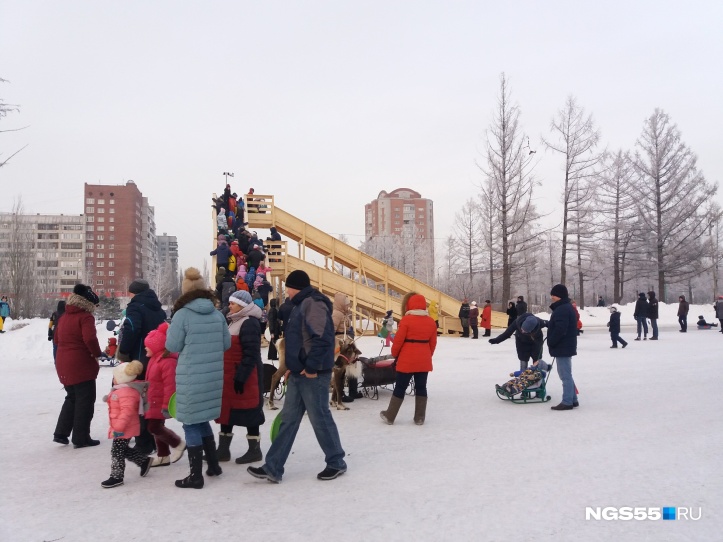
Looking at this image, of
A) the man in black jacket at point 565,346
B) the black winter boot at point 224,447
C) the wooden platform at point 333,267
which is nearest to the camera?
the black winter boot at point 224,447

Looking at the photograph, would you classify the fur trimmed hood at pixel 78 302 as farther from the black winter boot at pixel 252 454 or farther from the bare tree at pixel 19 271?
the bare tree at pixel 19 271

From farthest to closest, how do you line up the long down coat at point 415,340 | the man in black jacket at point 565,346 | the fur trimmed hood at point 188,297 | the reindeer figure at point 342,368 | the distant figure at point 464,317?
the distant figure at point 464,317, the reindeer figure at point 342,368, the man in black jacket at point 565,346, the long down coat at point 415,340, the fur trimmed hood at point 188,297

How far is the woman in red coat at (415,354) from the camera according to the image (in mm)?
7340

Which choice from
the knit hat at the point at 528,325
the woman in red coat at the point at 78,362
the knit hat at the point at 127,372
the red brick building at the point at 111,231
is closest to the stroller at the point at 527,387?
the knit hat at the point at 528,325

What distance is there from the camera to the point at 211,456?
5.16 meters

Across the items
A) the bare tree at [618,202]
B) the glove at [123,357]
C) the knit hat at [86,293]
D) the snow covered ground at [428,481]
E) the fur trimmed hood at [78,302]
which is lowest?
the snow covered ground at [428,481]

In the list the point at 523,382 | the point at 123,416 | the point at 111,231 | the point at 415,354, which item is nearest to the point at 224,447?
the point at 123,416

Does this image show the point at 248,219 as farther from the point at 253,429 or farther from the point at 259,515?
the point at 259,515

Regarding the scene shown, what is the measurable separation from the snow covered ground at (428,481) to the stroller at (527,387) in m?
0.23

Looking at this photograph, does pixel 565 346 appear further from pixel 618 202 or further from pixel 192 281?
pixel 618 202

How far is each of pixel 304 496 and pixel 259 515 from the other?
0.54m

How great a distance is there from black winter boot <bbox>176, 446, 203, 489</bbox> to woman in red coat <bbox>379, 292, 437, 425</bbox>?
314 centimetres

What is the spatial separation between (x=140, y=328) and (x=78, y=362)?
117 cm

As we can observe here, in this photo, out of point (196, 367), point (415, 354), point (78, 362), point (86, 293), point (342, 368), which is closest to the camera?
point (196, 367)
